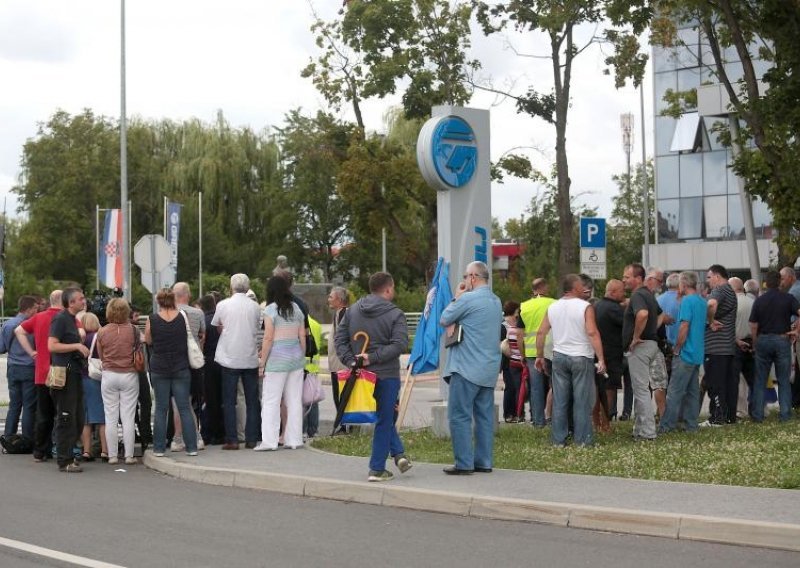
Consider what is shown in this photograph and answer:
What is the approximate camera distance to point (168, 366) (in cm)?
1409

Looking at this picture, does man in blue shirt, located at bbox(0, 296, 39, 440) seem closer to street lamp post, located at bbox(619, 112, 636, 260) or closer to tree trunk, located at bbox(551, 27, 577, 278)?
tree trunk, located at bbox(551, 27, 577, 278)

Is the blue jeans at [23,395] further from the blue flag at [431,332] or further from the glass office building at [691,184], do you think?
the glass office building at [691,184]

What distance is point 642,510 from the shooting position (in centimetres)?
945

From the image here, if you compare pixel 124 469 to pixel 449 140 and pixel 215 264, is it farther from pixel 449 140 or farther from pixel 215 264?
pixel 215 264

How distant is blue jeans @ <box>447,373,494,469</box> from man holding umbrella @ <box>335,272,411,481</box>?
19.8 inches

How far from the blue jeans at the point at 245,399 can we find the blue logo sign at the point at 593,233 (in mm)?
8161

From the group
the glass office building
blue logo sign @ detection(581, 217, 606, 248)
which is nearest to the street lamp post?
Answer: the glass office building

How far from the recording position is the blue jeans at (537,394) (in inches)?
652

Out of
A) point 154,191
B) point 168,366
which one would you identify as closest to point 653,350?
point 168,366

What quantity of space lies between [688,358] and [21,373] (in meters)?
7.74

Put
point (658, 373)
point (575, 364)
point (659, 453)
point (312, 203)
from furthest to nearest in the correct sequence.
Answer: point (312, 203) < point (658, 373) < point (575, 364) < point (659, 453)

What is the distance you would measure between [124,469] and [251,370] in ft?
6.01

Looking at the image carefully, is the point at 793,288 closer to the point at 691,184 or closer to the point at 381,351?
the point at 381,351

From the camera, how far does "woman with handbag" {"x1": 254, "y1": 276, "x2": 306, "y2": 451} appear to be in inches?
569
